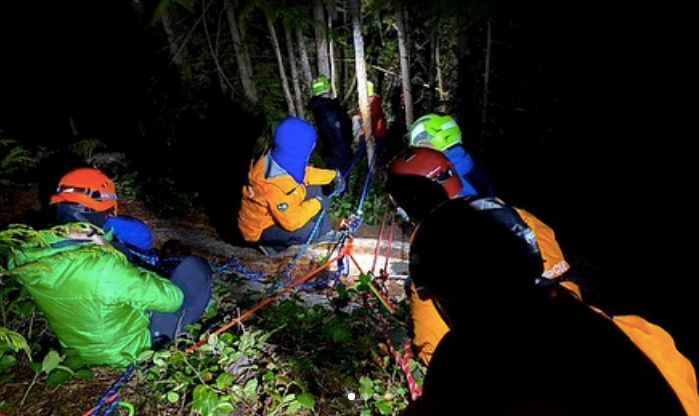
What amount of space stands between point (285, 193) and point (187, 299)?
1.93m

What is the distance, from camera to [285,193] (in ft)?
19.7

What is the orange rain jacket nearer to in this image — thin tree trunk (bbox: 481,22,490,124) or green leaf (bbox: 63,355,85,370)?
green leaf (bbox: 63,355,85,370)

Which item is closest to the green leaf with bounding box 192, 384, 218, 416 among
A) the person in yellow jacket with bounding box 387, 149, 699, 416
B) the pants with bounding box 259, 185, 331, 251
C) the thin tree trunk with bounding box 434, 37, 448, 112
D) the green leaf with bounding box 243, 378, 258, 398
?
the green leaf with bounding box 243, 378, 258, 398

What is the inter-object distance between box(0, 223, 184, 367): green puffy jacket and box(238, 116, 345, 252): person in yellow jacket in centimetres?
218

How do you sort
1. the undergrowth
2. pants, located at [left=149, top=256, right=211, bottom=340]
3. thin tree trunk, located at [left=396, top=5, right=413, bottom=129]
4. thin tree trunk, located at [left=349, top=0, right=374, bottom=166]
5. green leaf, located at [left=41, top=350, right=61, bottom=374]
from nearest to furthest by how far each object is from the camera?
1. the undergrowth
2. green leaf, located at [left=41, top=350, right=61, bottom=374]
3. pants, located at [left=149, top=256, right=211, bottom=340]
4. thin tree trunk, located at [left=349, top=0, right=374, bottom=166]
5. thin tree trunk, located at [left=396, top=5, right=413, bottom=129]

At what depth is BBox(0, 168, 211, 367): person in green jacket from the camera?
11.2 feet

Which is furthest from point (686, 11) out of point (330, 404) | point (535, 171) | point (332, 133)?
point (330, 404)

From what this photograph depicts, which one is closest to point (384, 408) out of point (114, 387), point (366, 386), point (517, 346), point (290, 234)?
point (366, 386)

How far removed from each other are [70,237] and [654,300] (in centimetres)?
628

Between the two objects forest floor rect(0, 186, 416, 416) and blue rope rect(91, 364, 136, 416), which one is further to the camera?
forest floor rect(0, 186, 416, 416)

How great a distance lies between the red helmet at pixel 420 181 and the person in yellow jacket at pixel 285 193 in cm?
202

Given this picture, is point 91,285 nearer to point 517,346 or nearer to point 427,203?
point 427,203

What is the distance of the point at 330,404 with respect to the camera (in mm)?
3494

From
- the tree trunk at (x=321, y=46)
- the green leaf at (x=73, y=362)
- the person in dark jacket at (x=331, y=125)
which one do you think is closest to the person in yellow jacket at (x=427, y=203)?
the green leaf at (x=73, y=362)
